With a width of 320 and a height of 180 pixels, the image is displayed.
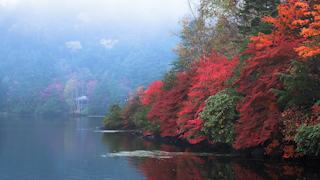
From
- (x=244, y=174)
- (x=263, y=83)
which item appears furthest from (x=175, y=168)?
(x=263, y=83)

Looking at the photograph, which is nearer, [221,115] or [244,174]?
[244,174]

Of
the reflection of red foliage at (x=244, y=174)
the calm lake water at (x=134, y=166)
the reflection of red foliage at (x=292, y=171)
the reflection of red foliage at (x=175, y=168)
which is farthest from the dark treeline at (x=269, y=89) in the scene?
the reflection of red foliage at (x=175, y=168)

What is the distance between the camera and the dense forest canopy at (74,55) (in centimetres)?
9138

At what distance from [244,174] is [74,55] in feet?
343

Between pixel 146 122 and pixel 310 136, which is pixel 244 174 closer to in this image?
pixel 310 136

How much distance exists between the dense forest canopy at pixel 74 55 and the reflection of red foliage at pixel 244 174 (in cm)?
6993

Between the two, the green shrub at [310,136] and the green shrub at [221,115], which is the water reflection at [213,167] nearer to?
the green shrub at [310,136]

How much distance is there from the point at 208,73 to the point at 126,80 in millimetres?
76483

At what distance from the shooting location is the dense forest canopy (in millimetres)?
91375

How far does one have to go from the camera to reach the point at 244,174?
545 inches

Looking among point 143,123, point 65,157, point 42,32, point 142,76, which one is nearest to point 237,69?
point 65,157

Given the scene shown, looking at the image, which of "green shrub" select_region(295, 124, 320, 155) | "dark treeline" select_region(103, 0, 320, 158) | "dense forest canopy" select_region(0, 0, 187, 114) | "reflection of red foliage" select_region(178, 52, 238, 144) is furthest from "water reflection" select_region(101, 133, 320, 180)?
"dense forest canopy" select_region(0, 0, 187, 114)

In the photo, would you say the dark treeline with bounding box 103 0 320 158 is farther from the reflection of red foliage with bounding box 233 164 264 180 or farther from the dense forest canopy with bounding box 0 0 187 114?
the dense forest canopy with bounding box 0 0 187 114

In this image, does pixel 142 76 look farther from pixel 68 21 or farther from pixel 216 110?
pixel 216 110
